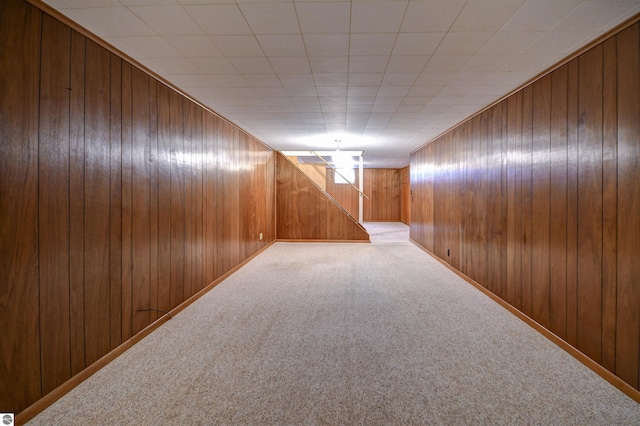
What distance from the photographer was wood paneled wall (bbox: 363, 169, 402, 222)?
1171 cm

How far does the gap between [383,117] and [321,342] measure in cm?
311

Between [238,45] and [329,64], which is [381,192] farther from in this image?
[238,45]

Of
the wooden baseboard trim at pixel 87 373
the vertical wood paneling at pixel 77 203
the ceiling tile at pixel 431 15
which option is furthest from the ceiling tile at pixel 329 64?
the wooden baseboard trim at pixel 87 373

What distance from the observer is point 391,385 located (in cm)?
173

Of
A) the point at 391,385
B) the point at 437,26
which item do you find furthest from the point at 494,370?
the point at 437,26

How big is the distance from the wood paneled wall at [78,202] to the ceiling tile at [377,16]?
183cm

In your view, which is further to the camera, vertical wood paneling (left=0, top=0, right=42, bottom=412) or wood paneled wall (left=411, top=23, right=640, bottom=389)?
wood paneled wall (left=411, top=23, right=640, bottom=389)

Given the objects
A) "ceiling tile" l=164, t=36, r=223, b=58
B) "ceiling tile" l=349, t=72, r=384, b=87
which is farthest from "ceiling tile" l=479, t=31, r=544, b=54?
"ceiling tile" l=164, t=36, r=223, b=58

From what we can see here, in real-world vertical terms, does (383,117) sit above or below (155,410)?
above

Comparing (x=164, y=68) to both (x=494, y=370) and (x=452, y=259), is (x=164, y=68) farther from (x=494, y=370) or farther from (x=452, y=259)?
(x=452, y=259)

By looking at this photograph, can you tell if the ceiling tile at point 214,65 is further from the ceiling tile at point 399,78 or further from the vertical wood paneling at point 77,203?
the ceiling tile at point 399,78

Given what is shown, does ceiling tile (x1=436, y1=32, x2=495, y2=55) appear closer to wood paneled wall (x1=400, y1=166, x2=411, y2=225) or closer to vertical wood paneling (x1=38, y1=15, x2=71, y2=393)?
vertical wood paneling (x1=38, y1=15, x2=71, y2=393)

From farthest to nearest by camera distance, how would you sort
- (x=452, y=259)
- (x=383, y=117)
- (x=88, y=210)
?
(x=452, y=259) < (x=383, y=117) < (x=88, y=210)

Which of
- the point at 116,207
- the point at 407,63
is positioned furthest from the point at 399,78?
the point at 116,207
